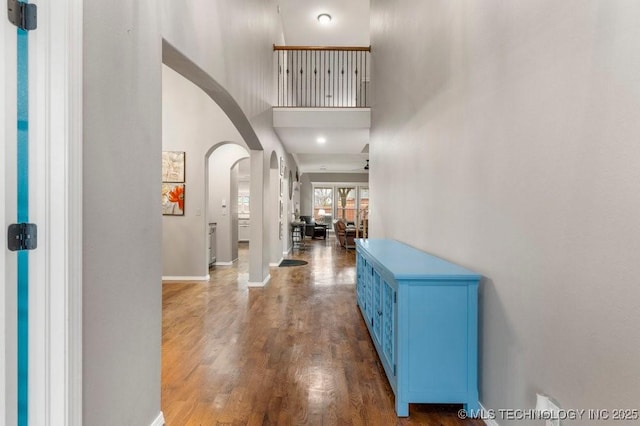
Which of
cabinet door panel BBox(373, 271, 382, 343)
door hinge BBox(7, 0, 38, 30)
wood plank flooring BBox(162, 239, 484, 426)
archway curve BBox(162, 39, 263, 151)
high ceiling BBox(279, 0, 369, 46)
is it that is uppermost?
high ceiling BBox(279, 0, 369, 46)

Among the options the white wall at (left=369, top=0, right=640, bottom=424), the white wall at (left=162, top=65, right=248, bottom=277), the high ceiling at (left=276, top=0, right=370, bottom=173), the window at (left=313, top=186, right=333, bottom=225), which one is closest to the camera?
the white wall at (left=369, top=0, right=640, bottom=424)

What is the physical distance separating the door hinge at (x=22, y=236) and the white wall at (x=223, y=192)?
598 cm

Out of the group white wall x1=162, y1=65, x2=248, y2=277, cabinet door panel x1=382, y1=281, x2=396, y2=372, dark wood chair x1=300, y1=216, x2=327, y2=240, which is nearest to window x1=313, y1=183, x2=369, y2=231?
dark wood chair x1=300, y1=216, x2=327, y2=240

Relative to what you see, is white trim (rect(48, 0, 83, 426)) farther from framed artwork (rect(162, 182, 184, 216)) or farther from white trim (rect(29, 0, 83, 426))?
framed artwork (rect(162, 182, 184, 216))

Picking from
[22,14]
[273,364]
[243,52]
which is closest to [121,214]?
[22,14]

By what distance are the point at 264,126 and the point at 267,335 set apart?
11.0 ft

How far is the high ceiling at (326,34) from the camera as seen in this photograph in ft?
21.6

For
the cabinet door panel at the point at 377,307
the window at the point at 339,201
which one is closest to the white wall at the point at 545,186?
the cabinet door panel at the point at 377,307

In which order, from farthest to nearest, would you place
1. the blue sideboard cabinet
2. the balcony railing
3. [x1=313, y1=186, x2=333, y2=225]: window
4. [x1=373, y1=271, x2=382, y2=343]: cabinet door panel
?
[x1=313, y1=186, x2=333, y2=225]: window, the balcony railing, [x1=373, y1=271, x2=382, y2=343]: cabinet door panel, the blue sideboard cabinet

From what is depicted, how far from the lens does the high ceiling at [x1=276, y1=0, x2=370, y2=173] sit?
657 cm

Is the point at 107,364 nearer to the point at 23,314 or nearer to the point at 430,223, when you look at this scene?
the point at 23,314

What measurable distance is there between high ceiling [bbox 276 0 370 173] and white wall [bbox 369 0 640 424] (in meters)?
4.09

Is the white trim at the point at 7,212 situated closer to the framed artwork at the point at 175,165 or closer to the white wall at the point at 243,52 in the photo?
the white wall at the point at 243,52

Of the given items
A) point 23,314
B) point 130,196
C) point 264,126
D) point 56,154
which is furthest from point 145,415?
point 264,126
